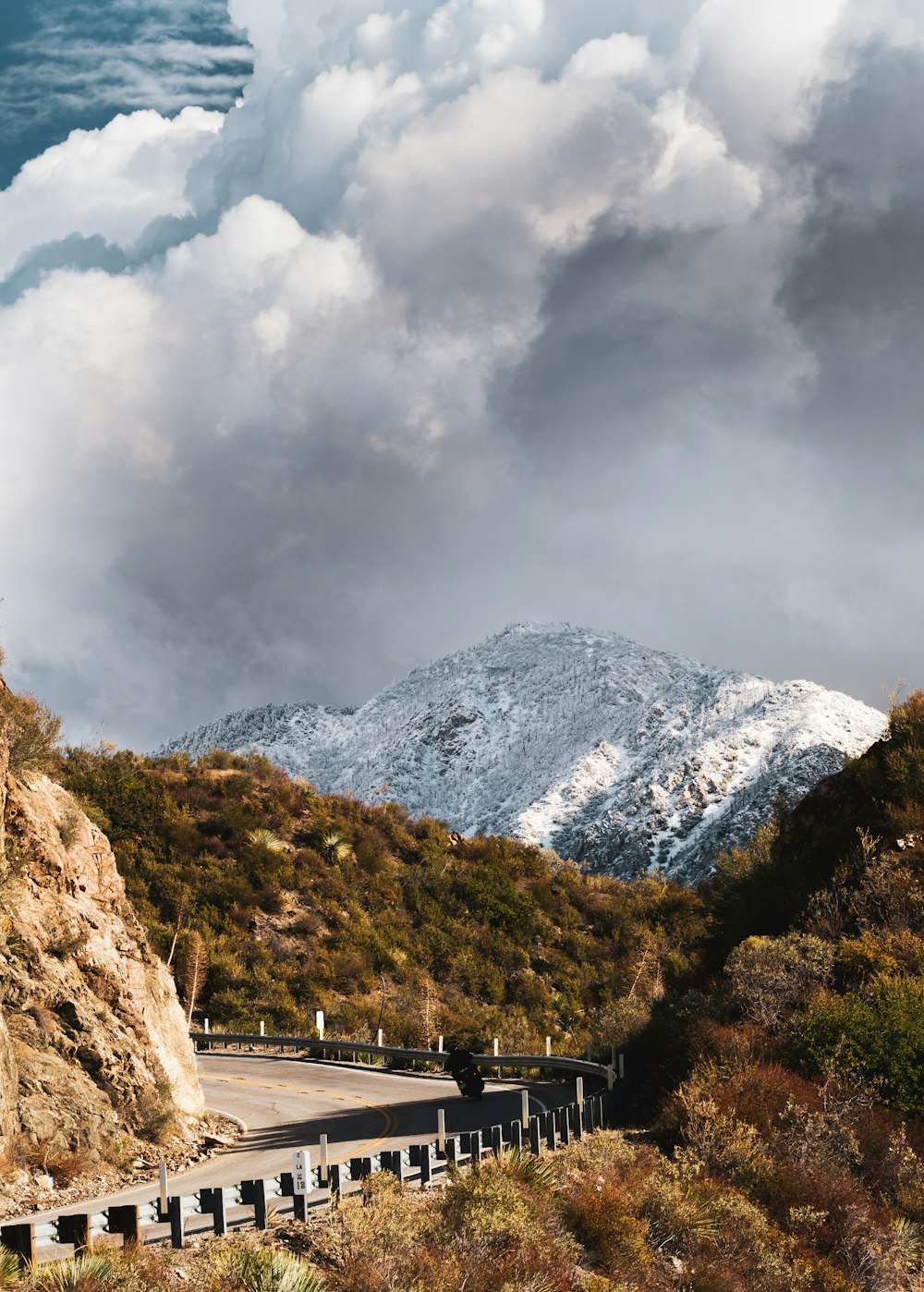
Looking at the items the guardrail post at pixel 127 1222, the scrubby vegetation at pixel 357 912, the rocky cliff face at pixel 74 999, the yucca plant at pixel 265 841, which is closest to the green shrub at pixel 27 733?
the rocky cliff face at pixel 74 999

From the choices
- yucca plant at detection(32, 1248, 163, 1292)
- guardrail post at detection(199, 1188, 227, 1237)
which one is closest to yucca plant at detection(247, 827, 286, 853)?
guardrail post at detection(199, 1188, 227, 1237)

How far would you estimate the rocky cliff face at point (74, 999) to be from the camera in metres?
20.8

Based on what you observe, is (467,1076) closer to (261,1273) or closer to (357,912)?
(261,1273)

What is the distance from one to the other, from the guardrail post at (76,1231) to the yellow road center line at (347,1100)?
886cm

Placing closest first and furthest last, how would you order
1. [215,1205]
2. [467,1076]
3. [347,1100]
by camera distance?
[215,1205] → [467,1076] → [347,1100]

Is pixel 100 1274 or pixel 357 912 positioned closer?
pixel 100 1274

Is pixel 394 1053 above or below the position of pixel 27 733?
below

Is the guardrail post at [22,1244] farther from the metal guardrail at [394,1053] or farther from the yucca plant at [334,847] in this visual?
the yucca plant at [334,847]

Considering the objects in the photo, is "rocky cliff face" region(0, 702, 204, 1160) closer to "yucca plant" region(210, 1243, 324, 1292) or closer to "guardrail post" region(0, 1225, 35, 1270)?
"yucca plant" region(210, 1243, 324, 1292)

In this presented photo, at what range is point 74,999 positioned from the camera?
22984mm

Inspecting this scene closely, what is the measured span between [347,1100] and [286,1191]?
15.8 metres

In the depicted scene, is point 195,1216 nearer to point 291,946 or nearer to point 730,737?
point 291,946

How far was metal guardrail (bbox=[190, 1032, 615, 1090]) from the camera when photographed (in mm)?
Result: 30578

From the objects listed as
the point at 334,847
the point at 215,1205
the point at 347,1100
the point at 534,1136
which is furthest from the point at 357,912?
the point at 215,1205
